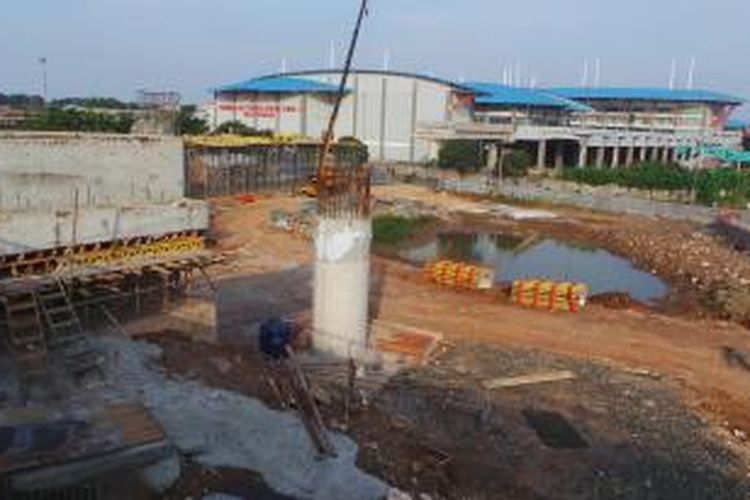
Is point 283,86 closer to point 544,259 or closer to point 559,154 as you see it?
point 559,154

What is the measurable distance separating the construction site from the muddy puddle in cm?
375

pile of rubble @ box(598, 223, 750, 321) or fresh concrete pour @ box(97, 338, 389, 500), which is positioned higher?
fresh concrete pour @ box(97, 338, 389, 500)

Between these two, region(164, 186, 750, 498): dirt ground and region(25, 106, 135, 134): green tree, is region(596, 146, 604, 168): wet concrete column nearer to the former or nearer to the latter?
region(25, 106, 135, 134): green tree

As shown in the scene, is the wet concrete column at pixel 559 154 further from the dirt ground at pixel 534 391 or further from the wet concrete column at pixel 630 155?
the dirt ground at pixel 534 391

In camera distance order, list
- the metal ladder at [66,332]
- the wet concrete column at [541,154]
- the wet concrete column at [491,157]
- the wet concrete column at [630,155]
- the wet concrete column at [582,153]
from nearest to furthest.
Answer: the metal ladder at [66,332], the wet concrete column at [491,157], the wet concrete column at [541,154], the wet concrete column at [582,153], the wet concrete column at [630,155]

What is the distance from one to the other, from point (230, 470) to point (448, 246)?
3422 centimetres

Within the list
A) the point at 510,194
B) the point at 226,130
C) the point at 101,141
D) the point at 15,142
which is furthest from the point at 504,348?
the point at 226,130

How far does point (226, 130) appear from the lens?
7150cm

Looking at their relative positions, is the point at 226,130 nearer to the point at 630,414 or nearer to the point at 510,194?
the point at 510,194

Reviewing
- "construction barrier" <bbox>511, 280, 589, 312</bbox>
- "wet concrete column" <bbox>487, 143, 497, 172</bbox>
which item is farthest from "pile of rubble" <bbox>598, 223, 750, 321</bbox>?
"wet concrete column" <bbox>487, 143, 497, 172</bbox>

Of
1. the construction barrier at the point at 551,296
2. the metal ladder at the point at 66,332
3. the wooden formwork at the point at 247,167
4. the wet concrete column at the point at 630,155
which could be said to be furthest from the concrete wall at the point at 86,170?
the wet concrete column at the point at 630,155

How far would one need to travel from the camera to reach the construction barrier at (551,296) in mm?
31203

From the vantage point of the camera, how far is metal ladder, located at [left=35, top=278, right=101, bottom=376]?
1798 centimetres

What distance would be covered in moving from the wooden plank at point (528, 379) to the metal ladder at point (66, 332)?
9.29m
